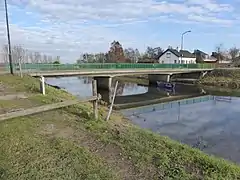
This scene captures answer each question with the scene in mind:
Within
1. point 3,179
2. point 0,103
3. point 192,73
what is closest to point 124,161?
point 3,179

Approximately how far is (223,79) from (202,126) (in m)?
37.9

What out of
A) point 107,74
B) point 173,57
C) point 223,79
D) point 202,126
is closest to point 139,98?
point 107,74

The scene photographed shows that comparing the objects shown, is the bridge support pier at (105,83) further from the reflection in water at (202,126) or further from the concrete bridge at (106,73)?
the reflection in water at (202,126)

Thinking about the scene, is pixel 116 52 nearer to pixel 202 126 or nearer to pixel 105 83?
pixel 105 83

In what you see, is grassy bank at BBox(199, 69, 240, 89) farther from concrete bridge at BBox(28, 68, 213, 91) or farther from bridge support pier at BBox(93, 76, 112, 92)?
bridge support pier at BBox(93, 76, 112, 92)

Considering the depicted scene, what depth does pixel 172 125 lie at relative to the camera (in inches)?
656

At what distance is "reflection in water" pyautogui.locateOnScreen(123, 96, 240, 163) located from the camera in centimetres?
1221

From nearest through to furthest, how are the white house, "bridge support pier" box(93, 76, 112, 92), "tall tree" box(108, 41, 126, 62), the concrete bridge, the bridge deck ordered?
the bridge deck → the concrete bridge → "bridge support pier" box(93, 76, 112, 92) → the white house → "tall tree" box(108, 41, 126, 62)

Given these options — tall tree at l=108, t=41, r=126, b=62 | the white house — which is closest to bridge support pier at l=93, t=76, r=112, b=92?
tall tree at l=108, t=41, r=126, b=62

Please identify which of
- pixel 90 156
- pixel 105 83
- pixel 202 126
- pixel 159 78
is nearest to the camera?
pixel 90 156

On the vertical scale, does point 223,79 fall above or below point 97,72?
below

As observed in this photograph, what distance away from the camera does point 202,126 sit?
54.6 ft

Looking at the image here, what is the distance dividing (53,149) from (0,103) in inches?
258

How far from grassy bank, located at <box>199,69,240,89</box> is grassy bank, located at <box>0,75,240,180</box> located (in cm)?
4206
